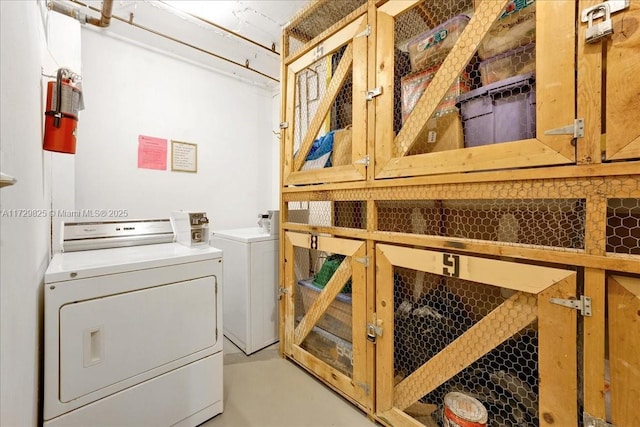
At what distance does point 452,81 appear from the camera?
1.25 m

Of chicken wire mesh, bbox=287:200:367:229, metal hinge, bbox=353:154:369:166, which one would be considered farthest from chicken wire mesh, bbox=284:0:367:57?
chicken wire mesh, bbox=287:200:367:229

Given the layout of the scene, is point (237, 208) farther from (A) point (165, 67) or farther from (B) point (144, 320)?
(B) point (144, 320)

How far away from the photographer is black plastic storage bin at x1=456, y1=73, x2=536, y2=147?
110 centimetres

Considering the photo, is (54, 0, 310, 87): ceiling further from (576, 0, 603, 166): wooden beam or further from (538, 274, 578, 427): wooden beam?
(538, 274, 578, 427): wooden beam

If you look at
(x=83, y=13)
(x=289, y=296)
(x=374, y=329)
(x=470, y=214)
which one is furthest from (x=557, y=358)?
(x=83, y=13)

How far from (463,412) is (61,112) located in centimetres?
225

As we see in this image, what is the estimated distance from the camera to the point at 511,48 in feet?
3.84

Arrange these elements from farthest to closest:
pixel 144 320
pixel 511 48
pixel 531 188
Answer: pixel 144 320 < pixel 511 48 < pixel 531 188

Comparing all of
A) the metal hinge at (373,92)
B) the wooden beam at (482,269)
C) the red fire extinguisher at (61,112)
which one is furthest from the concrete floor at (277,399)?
the metal hinge at (373,92)

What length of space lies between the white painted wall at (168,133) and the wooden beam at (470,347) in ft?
8.44

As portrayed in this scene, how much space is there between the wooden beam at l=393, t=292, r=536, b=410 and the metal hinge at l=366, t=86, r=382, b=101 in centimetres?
118

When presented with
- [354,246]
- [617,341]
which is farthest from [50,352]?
[617,341]

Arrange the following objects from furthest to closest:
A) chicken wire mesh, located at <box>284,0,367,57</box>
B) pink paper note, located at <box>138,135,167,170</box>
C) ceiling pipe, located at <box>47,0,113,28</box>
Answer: pink paper note, located at <box>138,135,167,170</box> → chicken wire mesh, located at <box>284,0,367,57</box> → ceiling pipe, located at <box>47,0,113,28</box>

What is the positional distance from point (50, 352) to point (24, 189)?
707 mm
